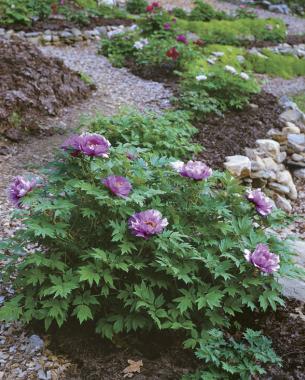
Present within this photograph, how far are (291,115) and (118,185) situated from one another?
18.4ft

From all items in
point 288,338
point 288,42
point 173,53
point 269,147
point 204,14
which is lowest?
point 288,42

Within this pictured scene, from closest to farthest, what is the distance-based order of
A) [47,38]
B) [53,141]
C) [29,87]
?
[53,141]
[29,87]
[47,38]

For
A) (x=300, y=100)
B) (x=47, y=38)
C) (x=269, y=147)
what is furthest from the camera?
(x=47, y=38)

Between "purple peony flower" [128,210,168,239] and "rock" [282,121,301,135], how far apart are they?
4949 mm

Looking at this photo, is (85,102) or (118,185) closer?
(118,185)

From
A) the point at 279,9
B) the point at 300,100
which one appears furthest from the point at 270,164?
the point at 279,9

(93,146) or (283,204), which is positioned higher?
(93,146)

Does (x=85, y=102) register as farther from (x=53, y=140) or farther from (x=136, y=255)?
(x=136, y=255)

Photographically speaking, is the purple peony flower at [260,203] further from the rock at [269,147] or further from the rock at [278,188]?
the rock at [269,147]

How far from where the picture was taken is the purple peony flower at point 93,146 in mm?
2838

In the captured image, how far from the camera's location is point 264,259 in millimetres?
2807

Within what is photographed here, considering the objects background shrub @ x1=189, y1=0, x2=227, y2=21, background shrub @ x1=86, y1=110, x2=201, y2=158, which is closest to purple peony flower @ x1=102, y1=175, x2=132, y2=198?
background shrub @ x1=86, y1=110, x2=201, y2=158

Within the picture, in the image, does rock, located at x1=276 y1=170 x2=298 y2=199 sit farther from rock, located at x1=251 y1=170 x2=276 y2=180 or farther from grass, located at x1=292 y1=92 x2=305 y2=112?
grass, located at x1=292 y1=92 x2=305 y2=112

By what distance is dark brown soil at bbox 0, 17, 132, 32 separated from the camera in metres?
10.2
